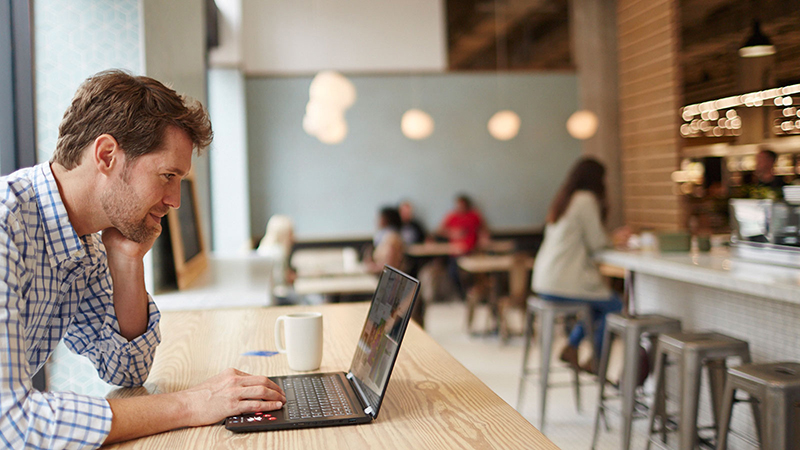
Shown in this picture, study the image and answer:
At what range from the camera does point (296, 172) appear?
8.77 metres

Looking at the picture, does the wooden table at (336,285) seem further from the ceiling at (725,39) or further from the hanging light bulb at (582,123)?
the hanging light bulb at (582,123)

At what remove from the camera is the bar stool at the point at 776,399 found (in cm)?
177

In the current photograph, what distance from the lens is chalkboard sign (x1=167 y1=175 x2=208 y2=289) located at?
117 inches

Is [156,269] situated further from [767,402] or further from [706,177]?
[706,177]

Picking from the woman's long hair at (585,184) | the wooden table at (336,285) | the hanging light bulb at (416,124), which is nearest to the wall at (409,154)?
the hanging light bulb at (416,124)

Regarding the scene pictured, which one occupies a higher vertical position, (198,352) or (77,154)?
(77,154)

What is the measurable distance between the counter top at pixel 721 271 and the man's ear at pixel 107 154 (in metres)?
2.06

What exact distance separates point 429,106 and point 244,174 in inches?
109

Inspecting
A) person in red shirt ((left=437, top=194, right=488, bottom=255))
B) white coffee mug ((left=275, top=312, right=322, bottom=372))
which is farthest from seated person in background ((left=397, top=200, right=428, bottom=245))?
white coffee mug ((left=275, top=312, right=322, bottom=372))

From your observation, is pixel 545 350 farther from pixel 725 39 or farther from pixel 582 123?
pixel 582 123

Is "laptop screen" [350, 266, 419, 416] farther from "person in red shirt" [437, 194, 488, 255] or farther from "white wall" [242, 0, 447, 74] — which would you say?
"white wall" [242, 0, 447, 74]

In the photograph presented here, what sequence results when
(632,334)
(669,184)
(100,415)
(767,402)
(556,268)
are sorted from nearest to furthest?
(100,415)
(767,402)
(632,334)
(556,268)
(669,184)

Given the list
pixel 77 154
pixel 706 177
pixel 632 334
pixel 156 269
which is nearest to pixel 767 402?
pixel 632 334

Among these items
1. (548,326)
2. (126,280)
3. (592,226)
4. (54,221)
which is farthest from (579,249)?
(54,221)
